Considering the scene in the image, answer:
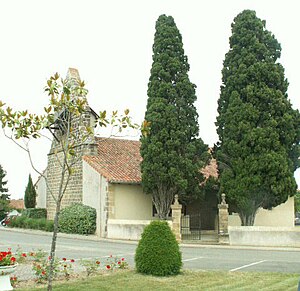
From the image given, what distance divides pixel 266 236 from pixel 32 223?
18986mm

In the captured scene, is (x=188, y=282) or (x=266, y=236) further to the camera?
(x=266, y=236)

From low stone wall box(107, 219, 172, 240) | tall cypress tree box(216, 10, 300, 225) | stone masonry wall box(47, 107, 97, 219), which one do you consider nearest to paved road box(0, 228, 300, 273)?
tall cypress tree box(216, 10, 300, 225)

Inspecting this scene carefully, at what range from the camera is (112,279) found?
11211mm

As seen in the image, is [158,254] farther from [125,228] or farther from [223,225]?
[125,228]

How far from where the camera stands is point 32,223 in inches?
1400

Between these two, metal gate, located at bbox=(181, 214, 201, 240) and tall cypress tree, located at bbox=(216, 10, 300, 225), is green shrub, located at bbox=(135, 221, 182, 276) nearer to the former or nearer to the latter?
tall cypress tree, located at bbox=(216, 10, 300, 225)

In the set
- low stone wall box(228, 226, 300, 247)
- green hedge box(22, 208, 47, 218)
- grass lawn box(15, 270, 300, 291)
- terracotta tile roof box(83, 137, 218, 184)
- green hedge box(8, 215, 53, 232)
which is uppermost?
terracotta tile roof box(83, 137, 218, 184)

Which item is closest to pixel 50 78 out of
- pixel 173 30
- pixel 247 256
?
pixel 247 256

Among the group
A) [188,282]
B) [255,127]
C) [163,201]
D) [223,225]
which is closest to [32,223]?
[163,201]

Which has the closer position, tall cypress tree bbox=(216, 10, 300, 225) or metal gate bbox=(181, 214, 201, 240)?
tall cypress tree bbox=(216, 10, 300, 225)

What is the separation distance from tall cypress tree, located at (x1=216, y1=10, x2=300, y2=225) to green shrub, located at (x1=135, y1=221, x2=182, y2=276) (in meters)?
12.3

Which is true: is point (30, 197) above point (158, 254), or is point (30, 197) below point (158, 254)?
above

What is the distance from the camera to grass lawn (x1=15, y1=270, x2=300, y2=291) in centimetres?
1031

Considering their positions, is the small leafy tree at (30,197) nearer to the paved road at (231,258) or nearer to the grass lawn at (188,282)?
the paved road at (231,258)
